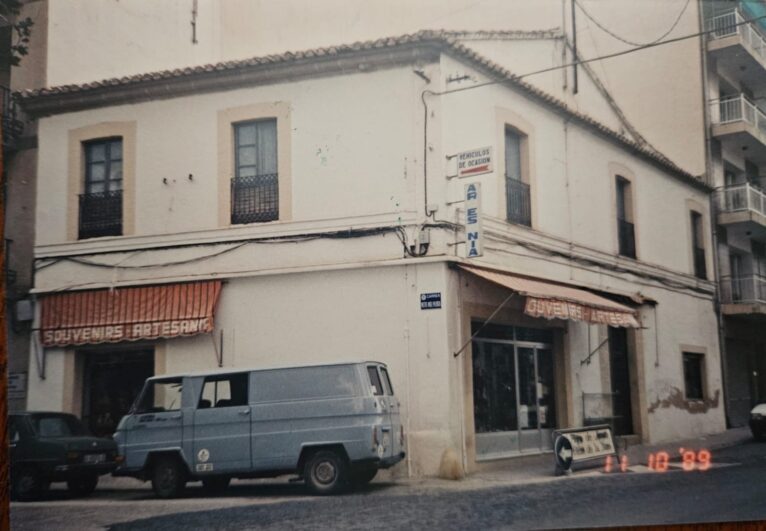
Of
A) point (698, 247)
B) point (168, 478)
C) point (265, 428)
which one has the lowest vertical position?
point (168, 478)

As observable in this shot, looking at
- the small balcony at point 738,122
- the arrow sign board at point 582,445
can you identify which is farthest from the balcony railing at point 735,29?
the arrow sign board at point 582,445

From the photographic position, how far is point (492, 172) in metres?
6.50

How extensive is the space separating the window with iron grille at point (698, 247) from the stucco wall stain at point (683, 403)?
0.66 metres

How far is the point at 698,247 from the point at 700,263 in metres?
0.11

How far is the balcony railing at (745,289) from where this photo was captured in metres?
4.08

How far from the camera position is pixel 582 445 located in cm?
668

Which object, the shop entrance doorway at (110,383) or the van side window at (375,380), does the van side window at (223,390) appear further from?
the van side window at (375,380)

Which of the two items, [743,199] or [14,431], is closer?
[14,431]

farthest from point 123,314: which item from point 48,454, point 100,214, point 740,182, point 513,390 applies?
point 513,390

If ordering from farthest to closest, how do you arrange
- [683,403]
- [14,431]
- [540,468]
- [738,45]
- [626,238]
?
[626,238], [540,468], [683,403], [738,45], [14,431]

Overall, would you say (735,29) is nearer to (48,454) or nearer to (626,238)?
(626,238)

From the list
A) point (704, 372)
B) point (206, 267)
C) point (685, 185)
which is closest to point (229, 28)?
point (206, 267)

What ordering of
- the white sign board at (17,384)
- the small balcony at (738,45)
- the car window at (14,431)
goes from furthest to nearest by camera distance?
the small balcony at (738,45), the white sign board at (17,384), the car window at (14,431)

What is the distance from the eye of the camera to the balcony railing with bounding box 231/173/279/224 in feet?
14.7
